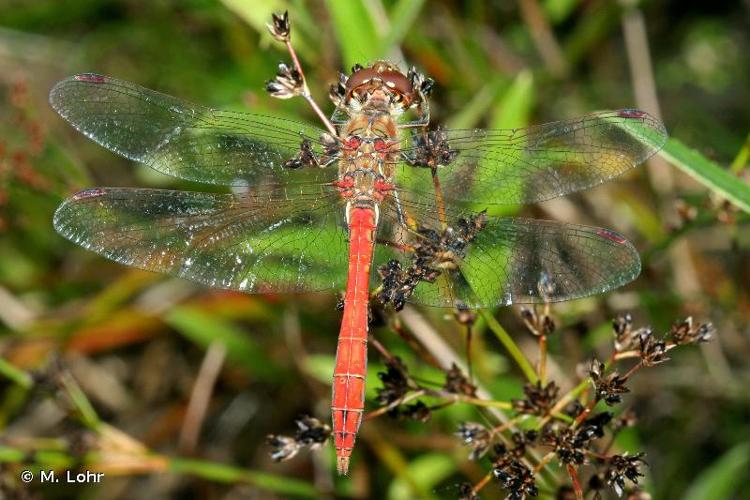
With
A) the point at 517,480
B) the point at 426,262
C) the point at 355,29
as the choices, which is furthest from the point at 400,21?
the point at 517,480

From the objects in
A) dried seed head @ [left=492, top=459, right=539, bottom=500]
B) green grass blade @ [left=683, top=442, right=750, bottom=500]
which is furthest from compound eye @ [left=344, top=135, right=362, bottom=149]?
green grass blade @ [left=683, top=442, right=750, bottom=500]

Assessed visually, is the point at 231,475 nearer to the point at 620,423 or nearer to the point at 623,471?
the point at 620,423

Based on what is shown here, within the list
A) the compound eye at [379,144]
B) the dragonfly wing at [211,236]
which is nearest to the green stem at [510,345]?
the dragonfly wing at [211,236]

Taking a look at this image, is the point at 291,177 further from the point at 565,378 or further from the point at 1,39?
the point at 1,39

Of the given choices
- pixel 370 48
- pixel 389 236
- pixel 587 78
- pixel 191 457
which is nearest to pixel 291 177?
pixel 389 236

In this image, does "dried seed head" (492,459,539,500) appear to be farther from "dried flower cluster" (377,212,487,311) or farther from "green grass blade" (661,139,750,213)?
"green grass blade" (661,139,750,213)

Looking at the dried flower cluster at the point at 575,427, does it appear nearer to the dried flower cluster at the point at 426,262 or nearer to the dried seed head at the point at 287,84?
the dried flower cluster at the point at 426,262

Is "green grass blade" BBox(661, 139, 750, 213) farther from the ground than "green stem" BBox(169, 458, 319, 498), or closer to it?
farther from the ground
